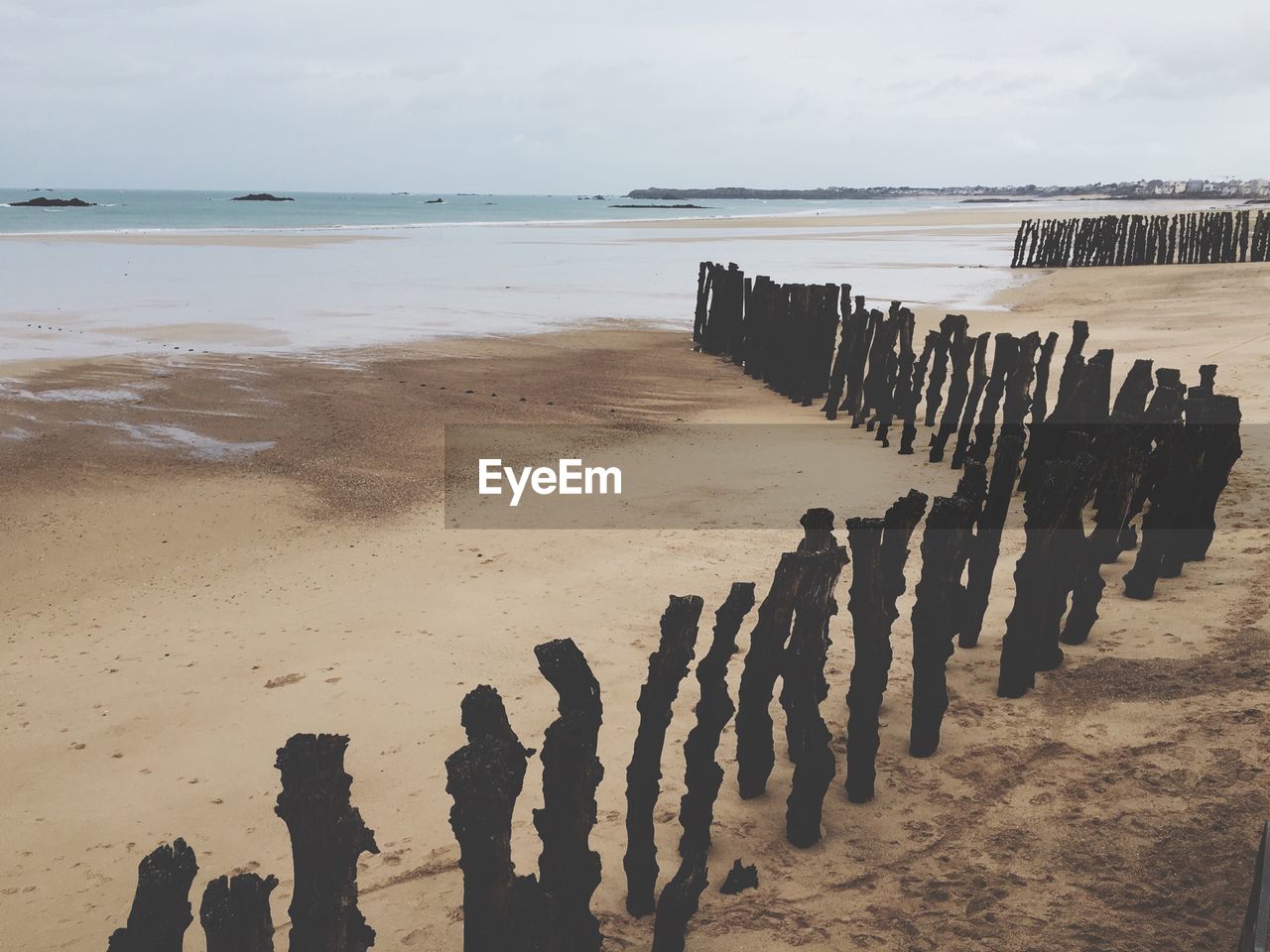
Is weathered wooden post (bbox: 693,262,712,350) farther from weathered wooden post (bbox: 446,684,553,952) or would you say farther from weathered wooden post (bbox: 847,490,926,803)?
weathered wooden post (bbox: 446,684,553,952)

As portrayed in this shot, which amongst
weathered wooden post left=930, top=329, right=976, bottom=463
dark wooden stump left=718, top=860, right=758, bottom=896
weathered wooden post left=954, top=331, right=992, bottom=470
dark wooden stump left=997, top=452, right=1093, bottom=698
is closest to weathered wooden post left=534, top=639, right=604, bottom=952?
dark wooden stump left=718, top=860, right=758, bottom=896

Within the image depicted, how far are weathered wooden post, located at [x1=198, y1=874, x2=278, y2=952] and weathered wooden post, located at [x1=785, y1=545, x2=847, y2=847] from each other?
5.98ft

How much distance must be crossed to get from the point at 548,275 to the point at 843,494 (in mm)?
21438

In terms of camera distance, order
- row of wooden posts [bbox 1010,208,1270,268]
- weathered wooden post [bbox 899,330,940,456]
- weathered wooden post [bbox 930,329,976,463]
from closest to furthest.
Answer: weathered wooden post [bbox 930,329,976,463] < weathered wooden post [bbox 899,330,940,456] < row of wooden posts [bbox 1010,208,1270,268]

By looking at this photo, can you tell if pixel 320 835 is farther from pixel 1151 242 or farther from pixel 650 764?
pixel 1151 242

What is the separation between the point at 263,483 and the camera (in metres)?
8.21

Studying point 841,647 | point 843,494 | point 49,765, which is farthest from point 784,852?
point 843,494

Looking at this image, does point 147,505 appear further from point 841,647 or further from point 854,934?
point 854,934

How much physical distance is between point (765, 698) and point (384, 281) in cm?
2420

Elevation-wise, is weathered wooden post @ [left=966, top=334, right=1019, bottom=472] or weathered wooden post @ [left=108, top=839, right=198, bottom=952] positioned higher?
weathered wooden post @ [left=966, top=334, right=1019, bottom=472]

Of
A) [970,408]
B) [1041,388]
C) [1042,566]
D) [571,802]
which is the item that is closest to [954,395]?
[970,408]

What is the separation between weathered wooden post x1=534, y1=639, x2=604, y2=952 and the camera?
274 cm

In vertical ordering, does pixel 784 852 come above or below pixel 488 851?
below

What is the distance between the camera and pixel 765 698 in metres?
3.68
